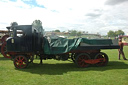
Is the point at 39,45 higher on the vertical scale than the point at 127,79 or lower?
higher

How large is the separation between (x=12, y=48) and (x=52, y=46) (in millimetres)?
2451

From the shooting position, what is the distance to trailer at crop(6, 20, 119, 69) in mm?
7434

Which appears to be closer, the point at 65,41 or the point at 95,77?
the point at 95,77

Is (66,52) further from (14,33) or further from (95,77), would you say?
(14,33)

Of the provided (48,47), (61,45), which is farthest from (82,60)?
(48,47)

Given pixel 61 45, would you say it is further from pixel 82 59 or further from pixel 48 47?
pixel 82 59

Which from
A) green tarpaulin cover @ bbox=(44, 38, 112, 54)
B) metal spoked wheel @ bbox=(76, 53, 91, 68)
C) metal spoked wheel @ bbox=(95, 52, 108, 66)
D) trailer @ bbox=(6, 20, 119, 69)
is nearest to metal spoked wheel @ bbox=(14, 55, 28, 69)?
trailer @ bbox=(6, 20, 119, 69)

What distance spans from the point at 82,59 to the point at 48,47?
2.38m

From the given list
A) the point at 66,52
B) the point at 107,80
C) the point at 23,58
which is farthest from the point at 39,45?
the point at 107,80

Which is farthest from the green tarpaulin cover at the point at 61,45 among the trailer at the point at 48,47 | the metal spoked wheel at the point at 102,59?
the metal spoked wheel at the point at 102,59

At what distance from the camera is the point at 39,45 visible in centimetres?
787

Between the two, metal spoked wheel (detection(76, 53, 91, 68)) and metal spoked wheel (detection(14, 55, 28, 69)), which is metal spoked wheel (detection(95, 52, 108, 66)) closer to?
metal spoked wheel (detection(76, 53, 91, 68))

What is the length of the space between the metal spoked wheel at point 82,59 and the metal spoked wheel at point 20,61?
11.0 feet

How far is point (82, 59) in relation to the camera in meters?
8.01
